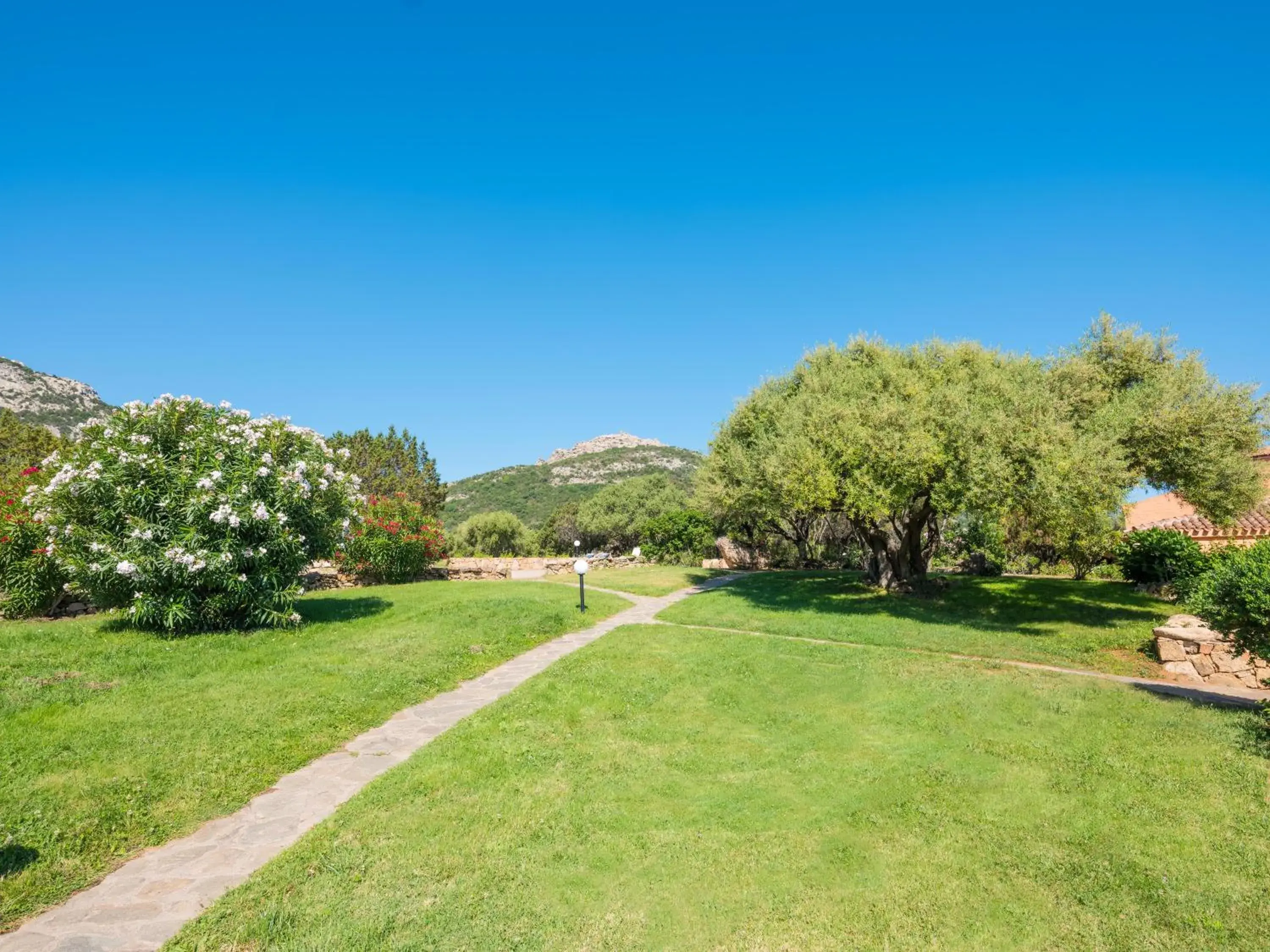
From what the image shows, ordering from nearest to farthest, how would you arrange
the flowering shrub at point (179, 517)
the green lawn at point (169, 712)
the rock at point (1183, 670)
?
1. the green lawn at point (169, 712)
2. the rock at point (1183, 670)
3. the flowering shrub at point (179, 517)

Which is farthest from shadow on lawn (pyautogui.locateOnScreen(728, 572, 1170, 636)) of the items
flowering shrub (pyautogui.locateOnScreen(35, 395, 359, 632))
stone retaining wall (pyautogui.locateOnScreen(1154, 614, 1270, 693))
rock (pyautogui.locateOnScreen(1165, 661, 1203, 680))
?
flowering shrub (pyautogui.locateOnScreen(35, 395, 359, 632))

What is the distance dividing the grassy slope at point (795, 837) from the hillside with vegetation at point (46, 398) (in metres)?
65.3

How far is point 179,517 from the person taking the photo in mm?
12398

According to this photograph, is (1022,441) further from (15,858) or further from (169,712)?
(15,858)

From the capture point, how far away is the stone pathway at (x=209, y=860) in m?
4.44

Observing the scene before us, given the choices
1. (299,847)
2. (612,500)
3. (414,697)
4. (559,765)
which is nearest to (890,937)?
(559,765)

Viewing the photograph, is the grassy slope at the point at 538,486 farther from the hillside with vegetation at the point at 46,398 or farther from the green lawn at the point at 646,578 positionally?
the green lawn at the point at 646,578

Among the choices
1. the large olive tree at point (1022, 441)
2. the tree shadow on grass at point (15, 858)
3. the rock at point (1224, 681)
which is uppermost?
the large olive tree at point (1022, 441)

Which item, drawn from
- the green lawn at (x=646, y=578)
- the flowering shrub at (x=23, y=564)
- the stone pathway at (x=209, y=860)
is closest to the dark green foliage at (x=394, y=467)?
the green lawn at (x=646, y=578)

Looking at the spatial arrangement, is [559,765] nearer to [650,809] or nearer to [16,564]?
[650,809]

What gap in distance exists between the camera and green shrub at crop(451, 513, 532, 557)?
5475 cm

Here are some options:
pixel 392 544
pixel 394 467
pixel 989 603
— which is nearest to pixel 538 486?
pixel 394 467

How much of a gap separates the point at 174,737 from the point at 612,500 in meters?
52.1

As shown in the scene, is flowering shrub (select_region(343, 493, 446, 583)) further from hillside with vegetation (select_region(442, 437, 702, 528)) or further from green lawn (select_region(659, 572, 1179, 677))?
hillside with vegetation (select_region(442, 437, 702, 528))
